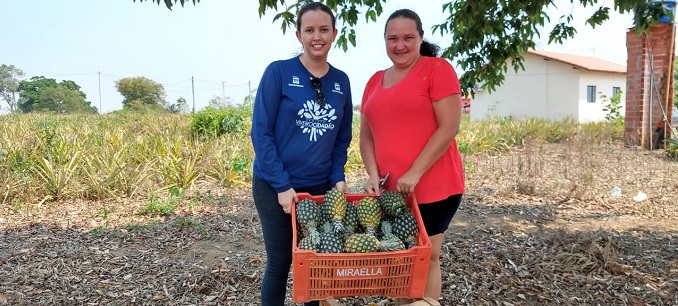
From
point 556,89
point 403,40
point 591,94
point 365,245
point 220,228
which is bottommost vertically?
point 220,228

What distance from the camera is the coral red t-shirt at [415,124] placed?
7.75ft

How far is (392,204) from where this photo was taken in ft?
7.47

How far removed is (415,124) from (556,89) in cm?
2994

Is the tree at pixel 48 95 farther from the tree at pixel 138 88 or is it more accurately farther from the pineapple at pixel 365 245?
the pineapple at pixel 365 245

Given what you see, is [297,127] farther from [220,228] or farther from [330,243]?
[220,228]

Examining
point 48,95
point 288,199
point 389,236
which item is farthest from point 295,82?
point 48,95

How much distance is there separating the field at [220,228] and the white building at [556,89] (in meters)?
21.3

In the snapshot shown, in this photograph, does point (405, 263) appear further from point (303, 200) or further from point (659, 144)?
point (659, 144)

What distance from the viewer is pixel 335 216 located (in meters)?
2.22

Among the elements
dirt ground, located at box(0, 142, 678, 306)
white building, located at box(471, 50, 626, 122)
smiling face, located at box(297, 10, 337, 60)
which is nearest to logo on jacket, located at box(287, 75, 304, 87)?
smiling face, located at box(297, 10, 337, 60)

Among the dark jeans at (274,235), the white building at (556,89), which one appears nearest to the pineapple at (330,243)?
the dark jeans at (274,235)

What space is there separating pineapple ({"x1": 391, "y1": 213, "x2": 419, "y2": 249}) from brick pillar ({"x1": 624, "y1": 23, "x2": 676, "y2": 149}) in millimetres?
10196

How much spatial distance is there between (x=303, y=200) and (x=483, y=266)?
224 cm

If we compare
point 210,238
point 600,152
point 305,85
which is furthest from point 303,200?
point 600,152
